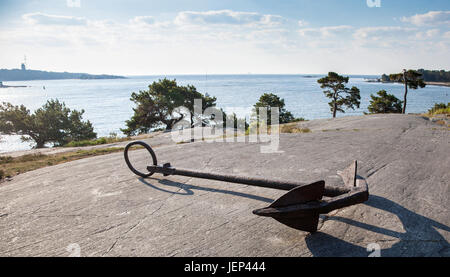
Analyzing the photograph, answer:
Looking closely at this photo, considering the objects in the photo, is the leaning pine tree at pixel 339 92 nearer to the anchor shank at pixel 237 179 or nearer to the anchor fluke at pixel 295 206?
the anchor shank at pixel 237 179

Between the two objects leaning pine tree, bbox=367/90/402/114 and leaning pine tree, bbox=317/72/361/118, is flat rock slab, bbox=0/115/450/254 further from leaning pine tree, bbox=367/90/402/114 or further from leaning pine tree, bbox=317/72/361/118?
leaning pine tree, bbox=367/90/402/114

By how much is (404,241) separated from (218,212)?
1518mm

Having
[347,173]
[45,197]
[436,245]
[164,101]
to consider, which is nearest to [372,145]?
[347,173]

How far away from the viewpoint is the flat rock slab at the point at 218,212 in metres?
2.04

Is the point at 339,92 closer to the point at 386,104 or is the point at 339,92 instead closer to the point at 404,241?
the point at 386,104

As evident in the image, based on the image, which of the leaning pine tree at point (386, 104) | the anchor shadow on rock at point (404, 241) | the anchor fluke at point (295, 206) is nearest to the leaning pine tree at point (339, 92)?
the leaning pine tree at point (386, 104)

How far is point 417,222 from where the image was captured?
87.4 inches

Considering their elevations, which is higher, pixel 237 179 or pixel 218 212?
pixel 237 179

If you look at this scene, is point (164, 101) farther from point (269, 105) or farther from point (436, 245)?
point (436, 245)

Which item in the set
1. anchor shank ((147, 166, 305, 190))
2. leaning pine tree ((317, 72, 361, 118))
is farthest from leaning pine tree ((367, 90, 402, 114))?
anchor shank ((147, 166, 305, 190))

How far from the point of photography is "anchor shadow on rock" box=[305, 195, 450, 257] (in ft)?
6.17

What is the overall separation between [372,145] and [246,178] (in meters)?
3.34

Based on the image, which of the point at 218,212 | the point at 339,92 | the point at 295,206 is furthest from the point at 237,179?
the point at 339,92

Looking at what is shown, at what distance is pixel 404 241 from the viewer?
6.53ft
